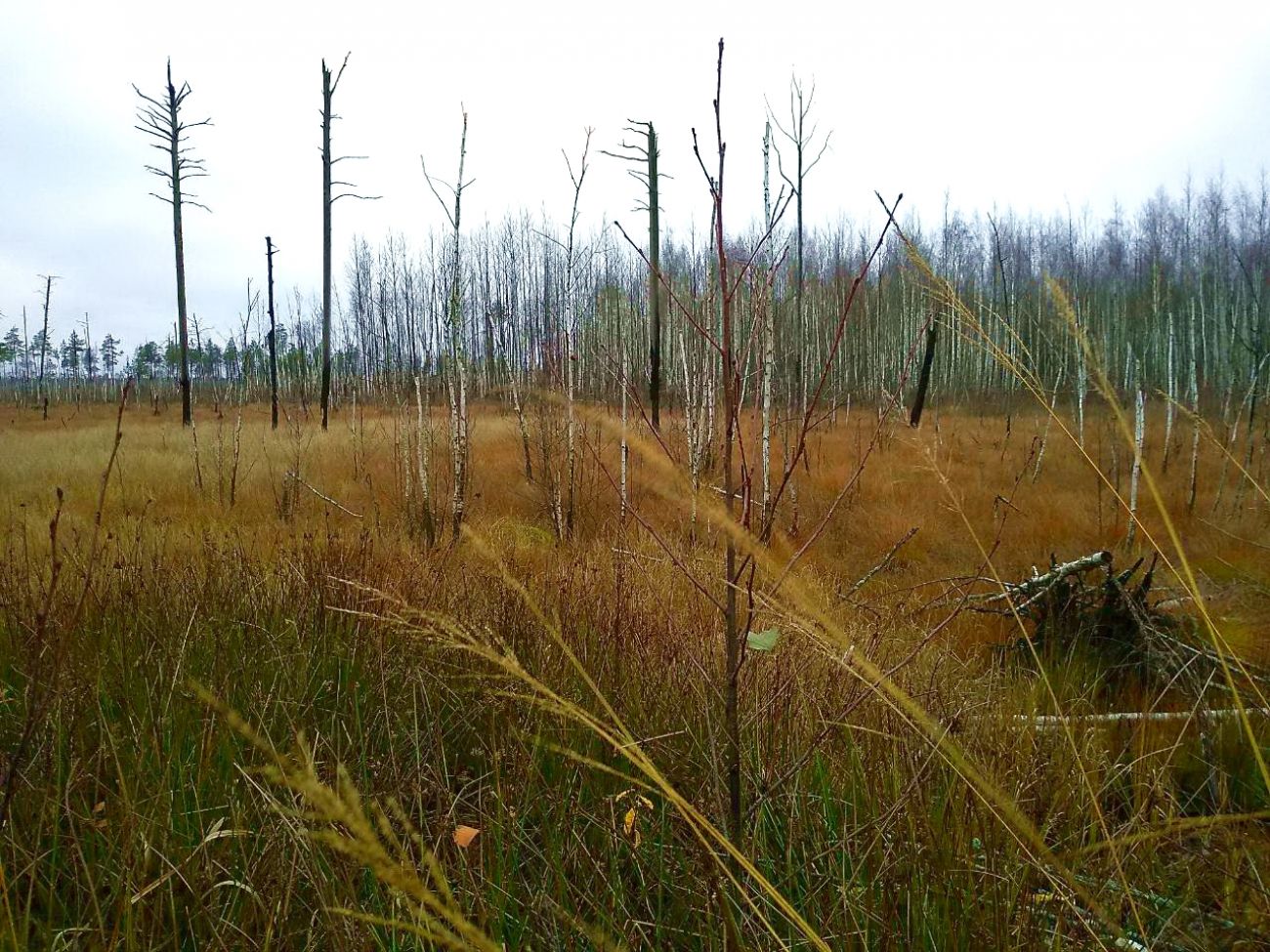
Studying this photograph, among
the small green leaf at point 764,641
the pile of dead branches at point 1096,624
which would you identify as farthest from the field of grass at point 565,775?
the pile of dead branches at point 1096,624

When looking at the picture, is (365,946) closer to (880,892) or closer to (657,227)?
(880,892)

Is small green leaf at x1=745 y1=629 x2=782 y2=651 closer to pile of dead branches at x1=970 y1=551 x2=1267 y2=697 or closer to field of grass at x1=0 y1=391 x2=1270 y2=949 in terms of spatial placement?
field of grass at x1=0 y1=391 x2=1270 y2=949

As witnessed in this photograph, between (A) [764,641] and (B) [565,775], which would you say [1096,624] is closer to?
(B) [565,775]

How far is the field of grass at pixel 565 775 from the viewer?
1265mm

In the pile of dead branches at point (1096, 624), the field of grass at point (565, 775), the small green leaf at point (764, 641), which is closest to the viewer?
the small green leaf at point (764, 641)

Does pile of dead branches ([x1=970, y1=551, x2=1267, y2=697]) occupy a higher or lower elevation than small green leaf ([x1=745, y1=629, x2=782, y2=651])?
lower

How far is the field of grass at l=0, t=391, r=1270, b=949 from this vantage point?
1.26m

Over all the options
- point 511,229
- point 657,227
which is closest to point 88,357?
point 511,229

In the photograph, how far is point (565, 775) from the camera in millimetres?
2072

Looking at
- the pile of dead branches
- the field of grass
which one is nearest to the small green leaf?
the field of grass

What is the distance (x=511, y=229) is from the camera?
34.3m

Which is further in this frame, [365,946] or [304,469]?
[304,469]

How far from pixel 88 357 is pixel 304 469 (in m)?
52.8

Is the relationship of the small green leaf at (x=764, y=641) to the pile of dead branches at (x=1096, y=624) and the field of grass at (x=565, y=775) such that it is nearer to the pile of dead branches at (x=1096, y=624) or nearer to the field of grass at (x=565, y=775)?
the field of grass at (x=565, y=775)
